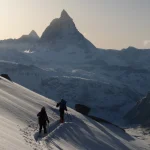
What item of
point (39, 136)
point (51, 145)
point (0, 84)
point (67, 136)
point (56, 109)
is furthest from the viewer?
point (0, 84)

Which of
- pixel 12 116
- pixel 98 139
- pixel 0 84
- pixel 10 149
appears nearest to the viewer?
pixel 10 149

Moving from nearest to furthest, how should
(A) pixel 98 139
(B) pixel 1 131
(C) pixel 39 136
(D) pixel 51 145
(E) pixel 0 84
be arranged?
(B) pixel 1 131, (D) pixel 51 145, (C) pixel 39 136, (A) pixel 98 139, (E) pixel 0 84

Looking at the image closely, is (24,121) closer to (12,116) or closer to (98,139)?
(12,116)

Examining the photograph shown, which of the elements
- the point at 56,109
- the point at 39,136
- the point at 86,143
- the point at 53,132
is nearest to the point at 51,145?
the point at 39,136

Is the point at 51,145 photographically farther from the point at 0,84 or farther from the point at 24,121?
the point at 0,84

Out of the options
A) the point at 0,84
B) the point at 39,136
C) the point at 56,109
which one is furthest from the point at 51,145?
the point at 0,84

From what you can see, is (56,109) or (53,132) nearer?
(53,132)

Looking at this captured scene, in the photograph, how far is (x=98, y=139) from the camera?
39406 mm

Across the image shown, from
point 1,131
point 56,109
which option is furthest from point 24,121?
point 56,109

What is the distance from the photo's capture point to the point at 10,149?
17672 millimetres

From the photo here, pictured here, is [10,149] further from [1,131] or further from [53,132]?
[53,132]

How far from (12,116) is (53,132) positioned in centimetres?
383

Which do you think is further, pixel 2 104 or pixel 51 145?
pixel 2 104

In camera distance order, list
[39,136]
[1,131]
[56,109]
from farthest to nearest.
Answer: [56,109] < [39,136] < [1,131]
